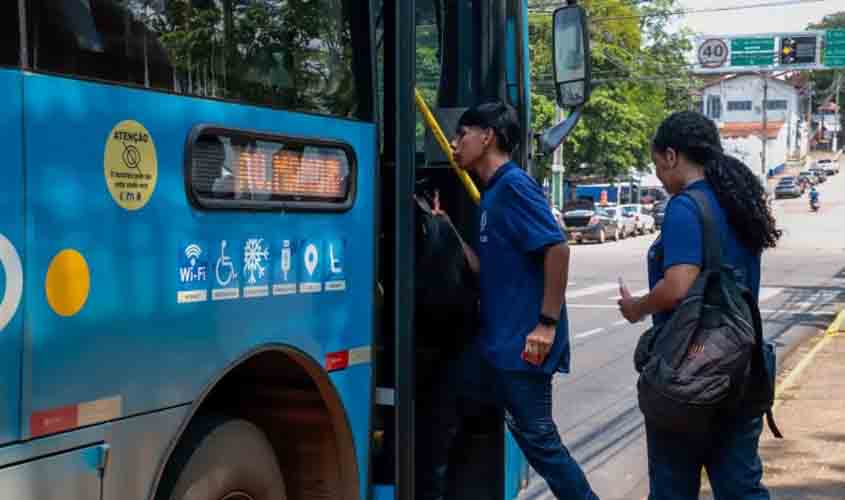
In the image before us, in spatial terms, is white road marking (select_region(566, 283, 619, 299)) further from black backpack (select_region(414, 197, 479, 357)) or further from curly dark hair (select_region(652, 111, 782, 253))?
curly dark hair (select_region(652, 111, 782, 253))

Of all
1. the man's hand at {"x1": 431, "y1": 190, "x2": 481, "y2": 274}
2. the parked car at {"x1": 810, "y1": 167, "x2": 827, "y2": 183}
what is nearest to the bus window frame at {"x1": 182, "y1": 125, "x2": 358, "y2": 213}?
the man's hand at {"x1": 431, "y1": 190, "x2": 481, "y2": 274}

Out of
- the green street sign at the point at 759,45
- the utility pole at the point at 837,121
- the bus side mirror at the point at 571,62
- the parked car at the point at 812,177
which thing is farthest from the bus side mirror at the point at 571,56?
the utility pole at the point at 837,121

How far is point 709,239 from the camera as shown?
3932 millimetres

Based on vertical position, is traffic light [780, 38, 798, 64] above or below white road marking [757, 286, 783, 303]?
above

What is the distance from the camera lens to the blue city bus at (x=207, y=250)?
2.46 m

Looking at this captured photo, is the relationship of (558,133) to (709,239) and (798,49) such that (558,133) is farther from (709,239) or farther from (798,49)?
(798,49)

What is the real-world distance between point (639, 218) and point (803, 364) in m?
42.4

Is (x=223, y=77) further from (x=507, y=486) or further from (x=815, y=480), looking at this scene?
(x=815, y=480)

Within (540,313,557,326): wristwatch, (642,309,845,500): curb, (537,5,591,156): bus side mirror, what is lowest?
(642,309,845,500): curb

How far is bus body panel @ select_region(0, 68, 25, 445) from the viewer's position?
235 centimetres

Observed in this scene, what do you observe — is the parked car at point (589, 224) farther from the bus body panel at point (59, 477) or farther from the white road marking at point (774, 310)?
the bus body panel at point (59, 477)

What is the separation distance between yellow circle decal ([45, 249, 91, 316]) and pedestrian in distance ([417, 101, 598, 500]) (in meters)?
2.05

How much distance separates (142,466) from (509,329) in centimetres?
189

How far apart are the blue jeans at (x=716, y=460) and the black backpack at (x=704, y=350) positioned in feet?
0.45
